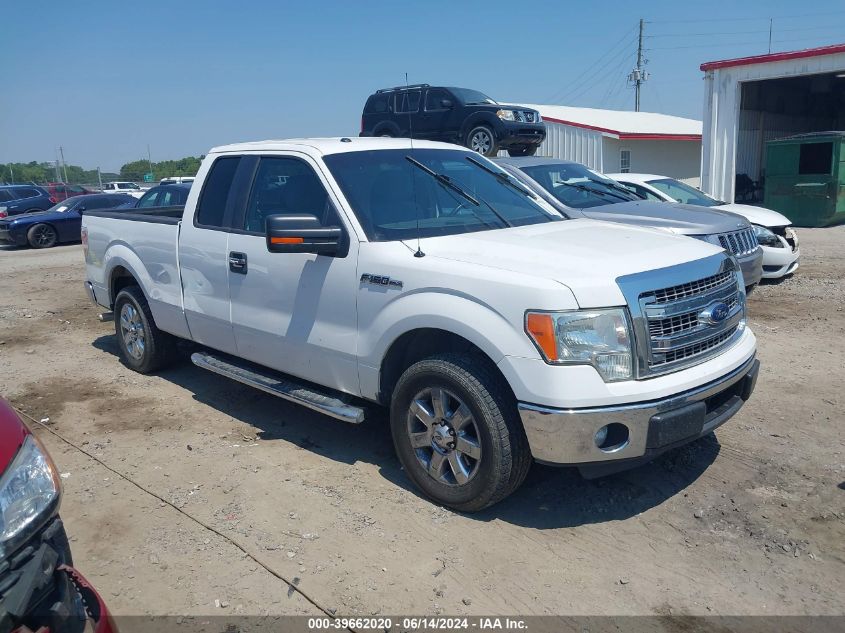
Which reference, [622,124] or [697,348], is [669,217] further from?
[622,124]

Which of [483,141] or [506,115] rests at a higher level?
[506,115]

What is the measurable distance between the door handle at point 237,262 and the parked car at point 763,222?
7054 mm

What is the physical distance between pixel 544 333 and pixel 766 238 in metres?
7.91

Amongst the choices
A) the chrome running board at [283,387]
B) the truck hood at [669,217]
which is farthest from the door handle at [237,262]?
the truck hood at [669,217]

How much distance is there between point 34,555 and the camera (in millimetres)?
2158

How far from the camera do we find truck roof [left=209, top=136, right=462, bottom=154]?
4906mm

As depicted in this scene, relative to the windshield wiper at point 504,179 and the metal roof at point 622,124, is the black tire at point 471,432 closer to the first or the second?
the windshield wiper at point 504,179

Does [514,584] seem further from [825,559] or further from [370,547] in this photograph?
[825,559]

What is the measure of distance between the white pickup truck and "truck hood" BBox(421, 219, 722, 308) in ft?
0.05

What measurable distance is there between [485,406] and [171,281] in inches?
132

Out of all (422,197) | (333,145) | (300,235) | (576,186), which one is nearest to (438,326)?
(300,235)

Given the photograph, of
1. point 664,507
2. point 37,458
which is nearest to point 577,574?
point 664,507

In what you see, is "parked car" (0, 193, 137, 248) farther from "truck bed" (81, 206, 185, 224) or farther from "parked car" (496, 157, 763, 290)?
"parked car" (496, 157, 763, 290)

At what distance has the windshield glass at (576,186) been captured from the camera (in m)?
8.98
